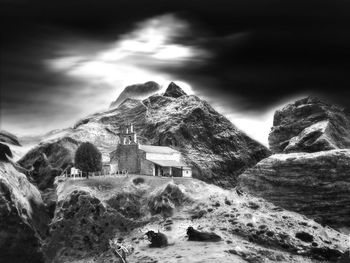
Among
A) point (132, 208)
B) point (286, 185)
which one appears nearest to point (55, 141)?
point (132, 208)

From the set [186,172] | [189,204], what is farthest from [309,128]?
[189,204]

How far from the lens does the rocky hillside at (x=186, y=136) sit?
175 m

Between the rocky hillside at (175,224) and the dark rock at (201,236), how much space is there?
1.11 m

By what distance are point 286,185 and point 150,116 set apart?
62985mm

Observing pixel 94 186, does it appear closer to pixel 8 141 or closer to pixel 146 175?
pixel 146 175

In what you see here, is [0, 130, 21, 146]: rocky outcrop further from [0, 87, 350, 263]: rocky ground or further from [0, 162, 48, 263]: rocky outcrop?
[0, 162, 48, 263]: rocky outcrop

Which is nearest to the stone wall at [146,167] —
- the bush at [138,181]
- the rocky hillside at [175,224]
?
the rocky hillside at [175,224]

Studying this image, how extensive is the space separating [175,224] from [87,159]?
33826 mm

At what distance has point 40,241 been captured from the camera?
126438 mm

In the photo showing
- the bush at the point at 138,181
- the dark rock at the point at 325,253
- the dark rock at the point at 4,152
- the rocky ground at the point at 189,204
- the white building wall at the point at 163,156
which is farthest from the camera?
the dark rock at the point at 4,152

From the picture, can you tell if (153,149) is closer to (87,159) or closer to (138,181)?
(138,181)

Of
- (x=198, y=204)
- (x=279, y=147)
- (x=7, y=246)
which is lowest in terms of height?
(x=7, y=246)

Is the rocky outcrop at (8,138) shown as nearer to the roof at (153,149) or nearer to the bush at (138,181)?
the roof at (153,149)

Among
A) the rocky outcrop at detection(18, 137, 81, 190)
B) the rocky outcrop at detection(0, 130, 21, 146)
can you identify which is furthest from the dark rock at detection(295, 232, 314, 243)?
the rocky outcrop at detection(0, 130, 21, 146)
